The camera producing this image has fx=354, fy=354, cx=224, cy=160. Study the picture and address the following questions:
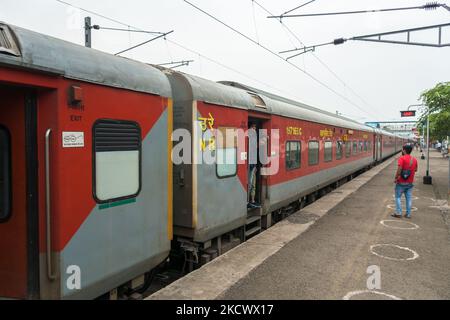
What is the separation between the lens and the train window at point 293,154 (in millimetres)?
8602

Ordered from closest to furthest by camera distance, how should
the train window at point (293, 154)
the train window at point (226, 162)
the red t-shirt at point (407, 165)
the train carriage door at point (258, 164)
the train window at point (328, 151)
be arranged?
the train window at point (226, 162)
the train carriage door at point (258, 164)
the red t-shirt at point (407, 165)
the train window at point (293, 154)
the train window at point (328, 151)

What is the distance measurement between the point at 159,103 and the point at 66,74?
1327 millimetres

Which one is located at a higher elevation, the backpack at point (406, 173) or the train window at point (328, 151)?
the train window at point (328, 151)

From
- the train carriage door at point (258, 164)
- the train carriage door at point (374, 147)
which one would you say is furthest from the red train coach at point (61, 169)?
the train carriage door at point (374, 147)

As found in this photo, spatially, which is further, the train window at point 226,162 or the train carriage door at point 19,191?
the train window at point 226,162

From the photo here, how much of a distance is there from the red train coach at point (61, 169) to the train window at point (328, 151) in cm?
970

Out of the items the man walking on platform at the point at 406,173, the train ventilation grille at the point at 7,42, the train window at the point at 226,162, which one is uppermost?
the train ventilation grille at the point at 7,42

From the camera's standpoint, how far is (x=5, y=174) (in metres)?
3.12

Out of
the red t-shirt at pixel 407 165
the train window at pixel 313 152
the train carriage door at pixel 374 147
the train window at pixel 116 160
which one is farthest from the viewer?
the train carriage door at pixel 374 147

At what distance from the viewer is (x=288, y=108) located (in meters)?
8.62

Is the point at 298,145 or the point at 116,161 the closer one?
the point at 116,161

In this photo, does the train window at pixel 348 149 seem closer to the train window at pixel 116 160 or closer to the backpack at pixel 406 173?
the backpack at pixel 406 173

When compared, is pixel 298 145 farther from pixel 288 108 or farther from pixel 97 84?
pixel 97 84
